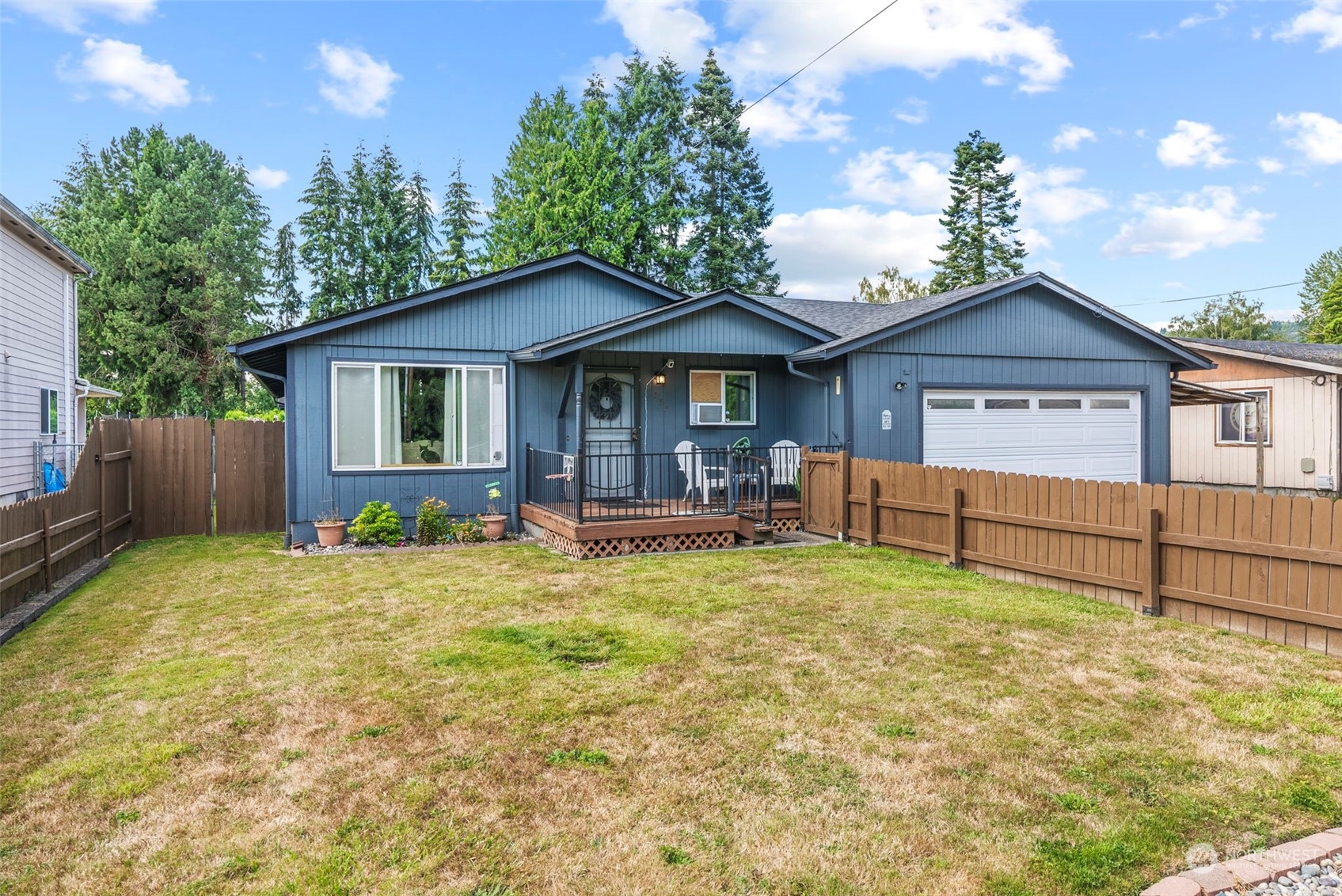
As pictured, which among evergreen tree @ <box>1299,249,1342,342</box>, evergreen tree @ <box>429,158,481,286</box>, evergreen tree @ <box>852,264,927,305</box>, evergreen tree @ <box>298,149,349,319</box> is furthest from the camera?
evergreen tree @ <box>1299,249,1342,342</box>

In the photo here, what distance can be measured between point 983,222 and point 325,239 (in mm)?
29449

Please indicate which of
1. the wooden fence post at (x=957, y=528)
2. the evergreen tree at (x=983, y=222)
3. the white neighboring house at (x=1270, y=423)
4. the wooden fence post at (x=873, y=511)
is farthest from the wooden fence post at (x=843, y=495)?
the evergreen tree at (x=983, y=222)

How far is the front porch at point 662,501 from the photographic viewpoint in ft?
29.8

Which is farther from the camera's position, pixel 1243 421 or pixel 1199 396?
pixel 1243 421

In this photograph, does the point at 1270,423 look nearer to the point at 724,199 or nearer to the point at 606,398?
the point at 606,398

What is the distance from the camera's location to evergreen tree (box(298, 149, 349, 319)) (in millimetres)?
31936

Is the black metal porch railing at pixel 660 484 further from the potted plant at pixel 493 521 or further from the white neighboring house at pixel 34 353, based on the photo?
the white neighboring house at pixel 34 353

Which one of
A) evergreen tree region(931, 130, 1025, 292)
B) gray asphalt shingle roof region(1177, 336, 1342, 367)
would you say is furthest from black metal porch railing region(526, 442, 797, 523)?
evergreen tree region(931, 130, 1025, 292)

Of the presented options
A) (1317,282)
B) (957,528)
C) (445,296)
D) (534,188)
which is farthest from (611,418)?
(1317,282)

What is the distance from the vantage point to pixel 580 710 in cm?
411

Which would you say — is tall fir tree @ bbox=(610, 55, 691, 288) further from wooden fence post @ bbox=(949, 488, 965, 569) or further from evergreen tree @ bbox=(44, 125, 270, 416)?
wooden fence post @ bbox=(949, 488, 965, 569)

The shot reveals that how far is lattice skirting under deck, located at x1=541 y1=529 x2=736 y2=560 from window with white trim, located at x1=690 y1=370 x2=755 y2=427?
288 cm

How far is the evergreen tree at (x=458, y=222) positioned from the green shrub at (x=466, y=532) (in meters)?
24.6

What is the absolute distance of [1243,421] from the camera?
16.6 m
